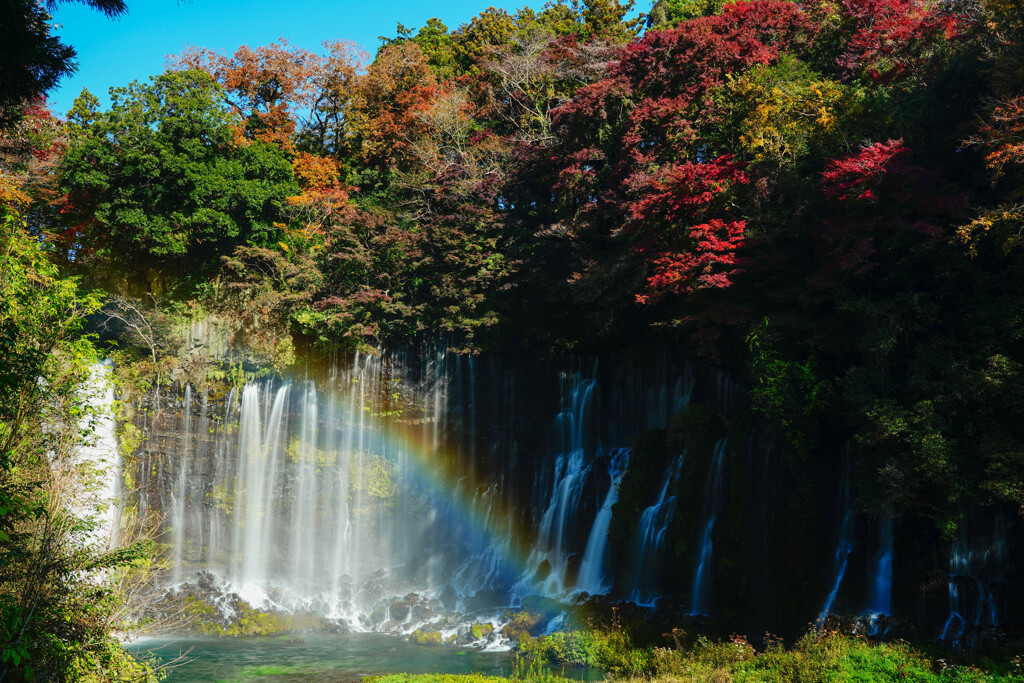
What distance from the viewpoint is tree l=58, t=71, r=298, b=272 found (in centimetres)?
2670

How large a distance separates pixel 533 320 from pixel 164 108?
16122mm

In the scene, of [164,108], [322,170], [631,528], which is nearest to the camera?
[631,528]

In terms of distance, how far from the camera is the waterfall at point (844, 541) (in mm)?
15305

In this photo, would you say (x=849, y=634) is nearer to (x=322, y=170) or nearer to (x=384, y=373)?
(x=384, y=373)

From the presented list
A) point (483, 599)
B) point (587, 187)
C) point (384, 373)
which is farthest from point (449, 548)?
point (587, 187)

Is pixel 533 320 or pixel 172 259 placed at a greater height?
pixel 172 259

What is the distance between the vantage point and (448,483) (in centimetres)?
2809

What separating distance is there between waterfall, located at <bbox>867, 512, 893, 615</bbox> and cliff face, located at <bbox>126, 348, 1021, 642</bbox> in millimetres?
3165

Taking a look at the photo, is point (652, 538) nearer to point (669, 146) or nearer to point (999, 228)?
point (999, 228)

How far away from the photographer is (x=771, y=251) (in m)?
17.9

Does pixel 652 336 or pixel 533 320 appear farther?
pixel 533 320

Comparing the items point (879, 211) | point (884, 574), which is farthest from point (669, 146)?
point (884, 574)

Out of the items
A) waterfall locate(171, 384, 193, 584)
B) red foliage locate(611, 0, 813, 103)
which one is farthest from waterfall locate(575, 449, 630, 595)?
waterfall locate(171, 384, 193, 584)

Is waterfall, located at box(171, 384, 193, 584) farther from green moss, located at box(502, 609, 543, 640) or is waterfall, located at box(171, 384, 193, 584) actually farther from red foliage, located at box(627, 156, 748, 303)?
red foliage, located at box(627, 156, 748, 303)
